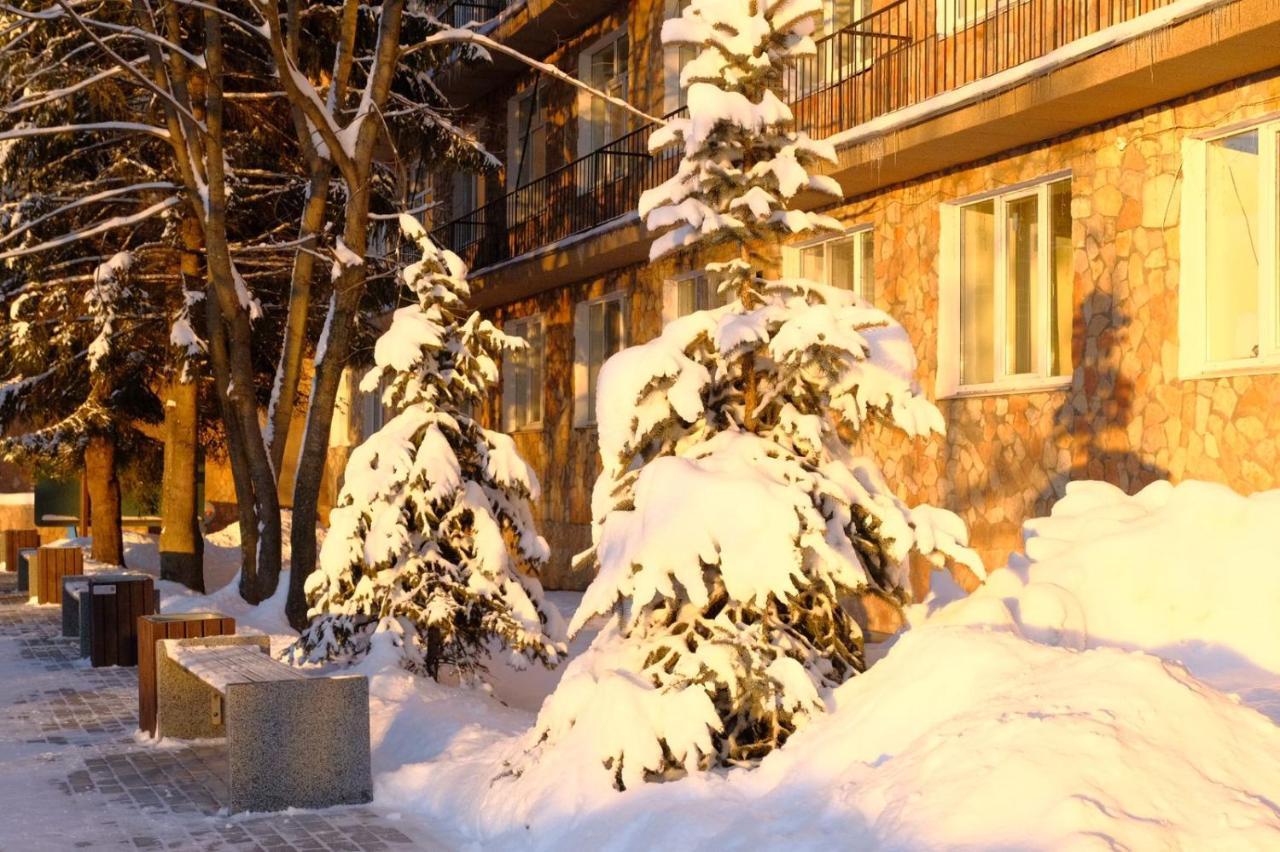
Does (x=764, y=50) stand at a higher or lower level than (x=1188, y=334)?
higher

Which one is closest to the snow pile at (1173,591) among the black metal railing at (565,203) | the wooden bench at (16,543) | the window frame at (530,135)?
the black metal railing at (565,203)

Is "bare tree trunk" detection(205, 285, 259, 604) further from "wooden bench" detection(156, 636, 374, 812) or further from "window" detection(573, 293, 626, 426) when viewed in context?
"wooden bench" detection(156, 636, 374, 812)

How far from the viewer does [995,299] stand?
1452 centimetres

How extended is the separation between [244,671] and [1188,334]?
7.60m

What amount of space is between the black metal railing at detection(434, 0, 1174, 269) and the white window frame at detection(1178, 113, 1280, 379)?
47.9 inches

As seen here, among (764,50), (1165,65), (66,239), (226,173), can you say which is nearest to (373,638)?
(764,50)

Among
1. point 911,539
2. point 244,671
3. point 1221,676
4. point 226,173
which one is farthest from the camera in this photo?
point 226,173

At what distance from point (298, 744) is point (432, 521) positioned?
3706mm

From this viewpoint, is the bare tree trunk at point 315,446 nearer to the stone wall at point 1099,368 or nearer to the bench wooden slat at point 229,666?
the bench wooden slat at point 229,666

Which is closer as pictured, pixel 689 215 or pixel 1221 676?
pixel 1221 676

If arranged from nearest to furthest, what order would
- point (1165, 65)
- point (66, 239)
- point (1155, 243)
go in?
point (1165, 65) < point (1155, 243) < point (66, 239)

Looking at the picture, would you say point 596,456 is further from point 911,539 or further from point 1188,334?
point 911,539

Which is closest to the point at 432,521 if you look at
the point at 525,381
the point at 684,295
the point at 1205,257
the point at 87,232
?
the point at 1205,257

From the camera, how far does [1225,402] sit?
11.7 metres
